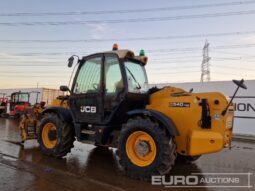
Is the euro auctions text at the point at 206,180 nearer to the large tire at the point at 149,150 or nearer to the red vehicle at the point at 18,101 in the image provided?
the large tire at the point at 149,150

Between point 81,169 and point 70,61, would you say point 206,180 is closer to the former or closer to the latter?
point 81,169

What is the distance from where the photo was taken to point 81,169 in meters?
6.29

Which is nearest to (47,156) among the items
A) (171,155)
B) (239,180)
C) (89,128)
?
(89,128)

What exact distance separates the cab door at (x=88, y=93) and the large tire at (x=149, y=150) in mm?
969

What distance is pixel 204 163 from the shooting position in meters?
7.28

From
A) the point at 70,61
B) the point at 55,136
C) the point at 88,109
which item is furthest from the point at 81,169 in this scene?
the point at 70,61

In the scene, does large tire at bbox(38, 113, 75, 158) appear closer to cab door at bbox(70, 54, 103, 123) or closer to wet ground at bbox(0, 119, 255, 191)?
wet ground at bbox(0, 119, 255, 191)

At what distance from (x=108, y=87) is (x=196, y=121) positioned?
2033 millimetres

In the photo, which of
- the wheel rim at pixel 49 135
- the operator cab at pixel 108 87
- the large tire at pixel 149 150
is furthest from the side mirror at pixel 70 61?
the large tire at pixel 149 150

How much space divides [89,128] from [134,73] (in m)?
1.62

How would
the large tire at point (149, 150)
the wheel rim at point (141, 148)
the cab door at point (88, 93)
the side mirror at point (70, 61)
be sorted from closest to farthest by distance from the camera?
the large tire at point (149, 150)
the wheel rim at point (141, 148)
the cab door at point (88, 93)
the side mirror at point (70, 61)

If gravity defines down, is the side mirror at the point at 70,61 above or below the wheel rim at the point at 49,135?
above

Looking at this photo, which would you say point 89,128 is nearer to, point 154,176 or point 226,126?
point 154,176

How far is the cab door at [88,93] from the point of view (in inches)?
260
